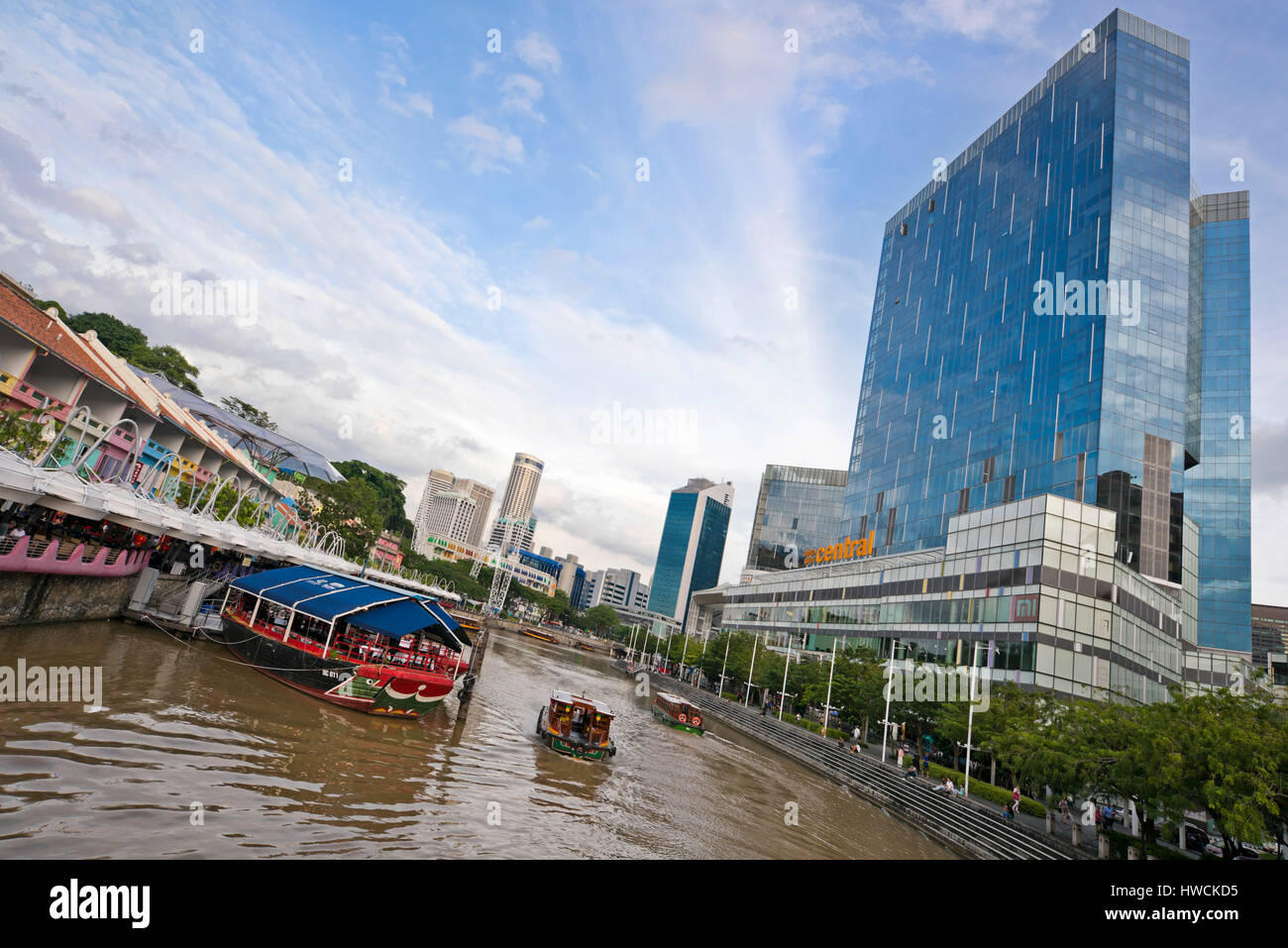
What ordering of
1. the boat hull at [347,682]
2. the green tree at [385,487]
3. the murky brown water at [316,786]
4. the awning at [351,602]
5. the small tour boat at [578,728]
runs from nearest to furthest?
the murky brown water at [316,786] → the boat hull at [347,682] → the awning at [351,602] → the small tour boat at [578,728] → the green tree at [385,487]

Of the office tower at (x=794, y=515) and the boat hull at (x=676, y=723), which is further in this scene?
the office tower at (x=794, y=515)

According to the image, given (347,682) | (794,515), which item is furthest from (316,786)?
(794,515)

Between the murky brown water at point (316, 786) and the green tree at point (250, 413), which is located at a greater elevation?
the green tree at point (250, 413)

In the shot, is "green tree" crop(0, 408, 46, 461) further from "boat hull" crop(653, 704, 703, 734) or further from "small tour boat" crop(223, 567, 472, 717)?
"boat hull" crop(653, 704, 703, 734)

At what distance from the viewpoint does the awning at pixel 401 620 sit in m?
28.2

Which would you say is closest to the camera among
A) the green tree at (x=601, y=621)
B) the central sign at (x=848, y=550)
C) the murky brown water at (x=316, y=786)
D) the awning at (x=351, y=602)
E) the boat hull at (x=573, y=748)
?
the murky brown water at (x=316, y=786)

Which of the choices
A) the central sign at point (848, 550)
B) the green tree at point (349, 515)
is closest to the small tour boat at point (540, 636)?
the green tree at point (349, 515)

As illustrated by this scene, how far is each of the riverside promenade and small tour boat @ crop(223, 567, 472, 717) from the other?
Result: 914 inches

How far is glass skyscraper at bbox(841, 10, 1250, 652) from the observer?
2404 inches

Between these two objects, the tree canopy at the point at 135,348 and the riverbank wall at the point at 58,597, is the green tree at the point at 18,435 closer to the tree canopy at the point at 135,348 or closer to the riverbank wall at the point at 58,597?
the riverbank wall at the point at 58,597

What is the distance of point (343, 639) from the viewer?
29.5 metres

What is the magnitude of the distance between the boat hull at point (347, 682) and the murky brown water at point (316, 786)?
582mm

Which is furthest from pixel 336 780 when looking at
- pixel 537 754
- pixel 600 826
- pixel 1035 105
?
pixel 1035 105

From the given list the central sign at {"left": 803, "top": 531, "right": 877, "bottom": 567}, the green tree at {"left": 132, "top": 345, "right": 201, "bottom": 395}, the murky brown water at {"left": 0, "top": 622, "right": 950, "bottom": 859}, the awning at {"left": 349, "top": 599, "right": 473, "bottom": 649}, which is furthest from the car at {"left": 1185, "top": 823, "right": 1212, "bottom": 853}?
the green tree at {"left": 132, "top": 345, "right": 201, "bottom": 395}
